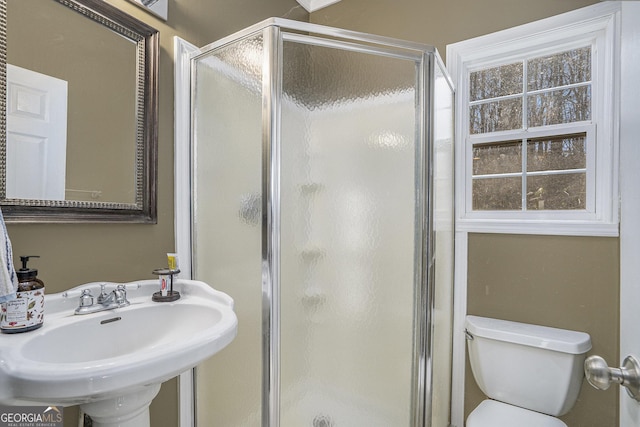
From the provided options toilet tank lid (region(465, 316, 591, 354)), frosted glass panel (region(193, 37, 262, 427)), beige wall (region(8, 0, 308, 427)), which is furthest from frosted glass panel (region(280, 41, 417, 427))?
beige wall (region(8, 0, 308, 427))

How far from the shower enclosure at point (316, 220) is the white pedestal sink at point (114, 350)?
0.22 meters

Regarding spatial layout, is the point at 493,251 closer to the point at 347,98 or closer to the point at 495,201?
the point at 495,201

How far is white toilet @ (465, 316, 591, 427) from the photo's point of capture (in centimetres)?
→ 136

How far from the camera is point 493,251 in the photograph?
1690 mm

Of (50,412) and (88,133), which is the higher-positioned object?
(88,133)

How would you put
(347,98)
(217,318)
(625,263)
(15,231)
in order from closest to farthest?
(625,263)
(15,231)
(217,318)
(347,98)

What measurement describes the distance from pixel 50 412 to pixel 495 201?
2001 mm

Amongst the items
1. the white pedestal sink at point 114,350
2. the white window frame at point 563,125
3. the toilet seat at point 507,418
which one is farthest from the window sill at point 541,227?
the white pedestal sink at point 114,350

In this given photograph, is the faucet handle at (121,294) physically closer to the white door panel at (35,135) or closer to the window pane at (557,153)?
the white door panel at (35,135)

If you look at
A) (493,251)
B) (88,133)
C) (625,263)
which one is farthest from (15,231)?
(493,251)

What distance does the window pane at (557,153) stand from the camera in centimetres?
156

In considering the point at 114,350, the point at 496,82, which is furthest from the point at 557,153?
the point at 114,350

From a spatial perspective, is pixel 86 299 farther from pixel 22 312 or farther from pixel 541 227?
pixel 541 227

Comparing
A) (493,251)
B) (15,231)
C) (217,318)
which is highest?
(15,231)
